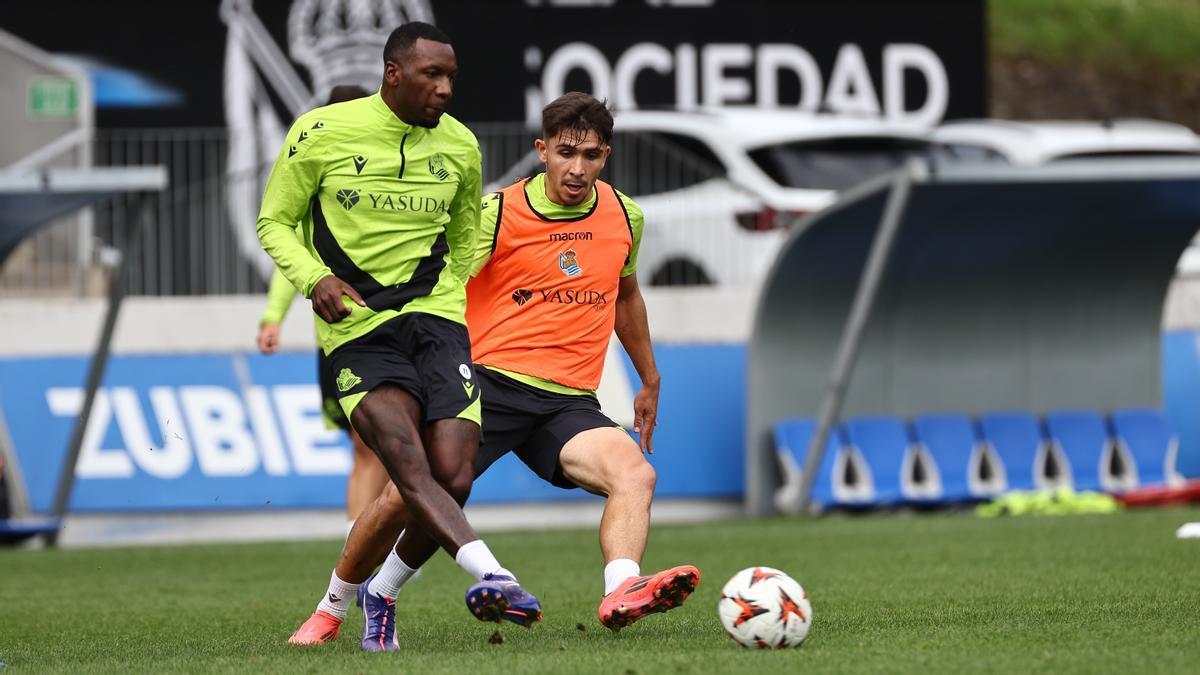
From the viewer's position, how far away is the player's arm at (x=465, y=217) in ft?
24.0

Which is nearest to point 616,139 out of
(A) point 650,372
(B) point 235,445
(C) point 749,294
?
(C) point 749,294

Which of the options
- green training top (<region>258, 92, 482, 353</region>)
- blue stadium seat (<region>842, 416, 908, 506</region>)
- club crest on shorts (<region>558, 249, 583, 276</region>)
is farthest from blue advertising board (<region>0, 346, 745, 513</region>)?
green training top (<region>258, 92, 482, 353</region>)

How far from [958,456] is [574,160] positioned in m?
9.85

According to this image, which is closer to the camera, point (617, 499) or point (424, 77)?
point (424, 77)

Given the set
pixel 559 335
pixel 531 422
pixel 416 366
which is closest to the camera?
pixel 416 366

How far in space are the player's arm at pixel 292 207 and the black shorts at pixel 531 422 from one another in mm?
840

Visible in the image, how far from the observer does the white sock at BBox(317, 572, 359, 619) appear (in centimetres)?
743

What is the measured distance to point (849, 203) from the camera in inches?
590

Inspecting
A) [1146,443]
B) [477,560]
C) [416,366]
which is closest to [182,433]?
[1146,443]

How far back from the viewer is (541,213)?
306 inches

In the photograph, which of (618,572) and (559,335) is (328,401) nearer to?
(559,335)

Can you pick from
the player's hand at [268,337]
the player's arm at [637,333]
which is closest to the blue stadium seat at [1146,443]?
the player's hand at [268,337]

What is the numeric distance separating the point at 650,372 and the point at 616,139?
9.86 metres

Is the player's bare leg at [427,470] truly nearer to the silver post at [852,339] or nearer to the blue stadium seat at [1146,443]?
the silver post at [852,339]
